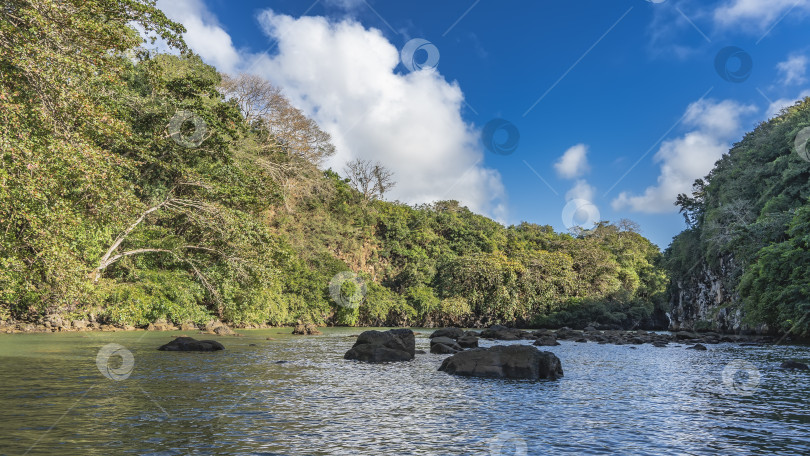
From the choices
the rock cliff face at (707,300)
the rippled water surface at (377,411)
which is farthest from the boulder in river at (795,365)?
the rock cliff face at (707,300)

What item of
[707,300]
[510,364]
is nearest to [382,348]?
[510,364]

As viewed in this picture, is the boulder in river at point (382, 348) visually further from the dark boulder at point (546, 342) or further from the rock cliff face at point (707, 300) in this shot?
the rock cliff face at point (707, 300)

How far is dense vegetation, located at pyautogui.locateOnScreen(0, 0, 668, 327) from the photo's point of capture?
13.8 m

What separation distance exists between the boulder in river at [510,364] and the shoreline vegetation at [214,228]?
35.4 ft

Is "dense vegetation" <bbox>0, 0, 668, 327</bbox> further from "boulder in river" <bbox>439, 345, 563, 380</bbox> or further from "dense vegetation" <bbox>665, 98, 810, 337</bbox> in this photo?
"dense vegetation" <bbox>665, 98, 810, 337</bbox>

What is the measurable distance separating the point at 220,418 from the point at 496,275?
51.5 meters

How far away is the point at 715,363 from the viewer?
18203 mm

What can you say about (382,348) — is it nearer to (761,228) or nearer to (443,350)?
(443,350)

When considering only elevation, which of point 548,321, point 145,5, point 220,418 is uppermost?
point 145,5

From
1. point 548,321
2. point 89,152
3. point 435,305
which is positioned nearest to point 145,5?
point 89,152

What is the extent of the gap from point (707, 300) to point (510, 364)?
158 feet

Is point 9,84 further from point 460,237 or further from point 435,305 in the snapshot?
point 460,237

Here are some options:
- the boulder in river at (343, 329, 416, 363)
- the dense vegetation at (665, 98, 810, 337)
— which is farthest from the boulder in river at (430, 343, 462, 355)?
the dense vegetation at (665, 98, 810, 337)

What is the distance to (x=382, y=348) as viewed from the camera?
17.7 meters
